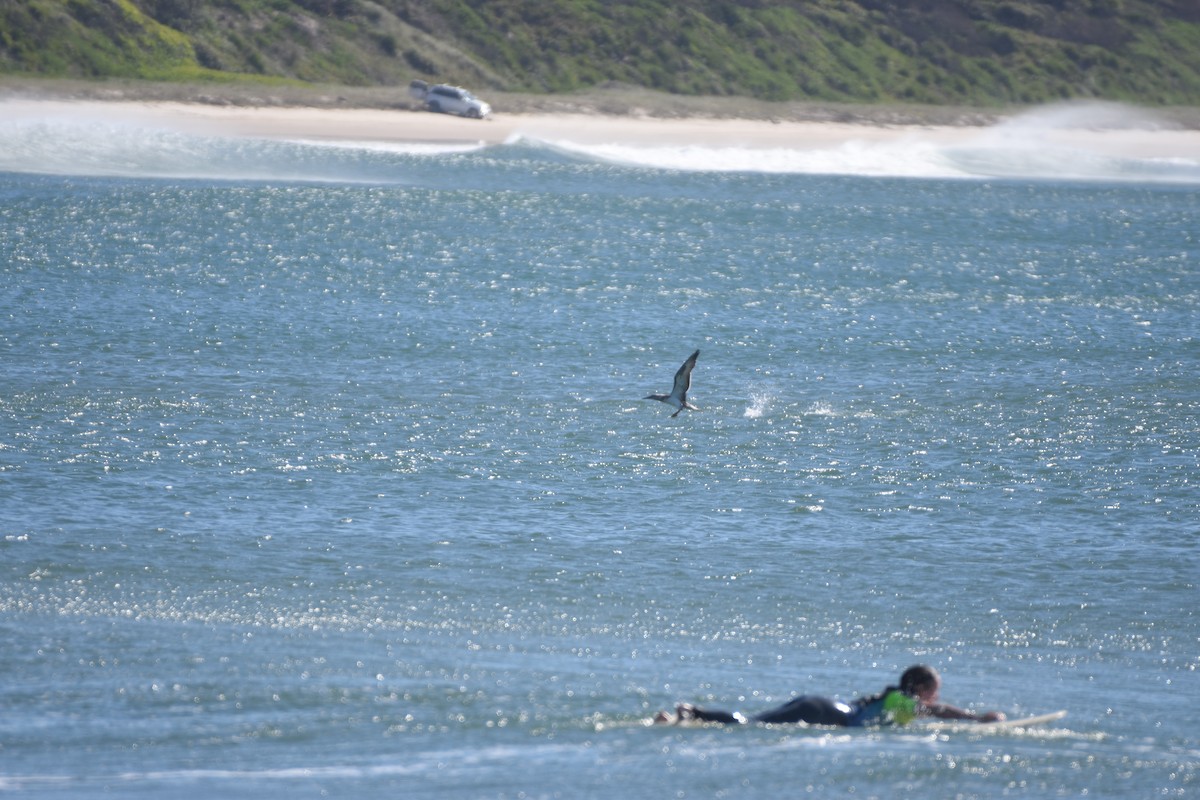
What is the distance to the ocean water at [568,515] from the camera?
12.6m

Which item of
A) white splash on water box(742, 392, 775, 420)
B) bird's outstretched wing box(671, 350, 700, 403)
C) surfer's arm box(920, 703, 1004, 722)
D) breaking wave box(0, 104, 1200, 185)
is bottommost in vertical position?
surfer's arm box(920, 703, 1004, 722)

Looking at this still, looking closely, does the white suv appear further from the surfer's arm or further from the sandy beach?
the surfer's arm

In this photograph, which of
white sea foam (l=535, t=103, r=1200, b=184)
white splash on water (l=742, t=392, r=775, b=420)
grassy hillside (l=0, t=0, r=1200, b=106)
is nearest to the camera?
white splash on water (l=742, t=392, r=775, b=420)

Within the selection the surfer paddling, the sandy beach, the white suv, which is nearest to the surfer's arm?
the surfer paddling

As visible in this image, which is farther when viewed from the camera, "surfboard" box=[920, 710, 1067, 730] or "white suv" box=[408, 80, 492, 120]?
"white suv" box=[408, 80, 492, 120]

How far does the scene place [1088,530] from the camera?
20.2 metres

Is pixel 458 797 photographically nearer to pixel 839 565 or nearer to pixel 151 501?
pixel 839 565

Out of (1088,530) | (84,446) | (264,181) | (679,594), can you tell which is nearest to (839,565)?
(679,594)

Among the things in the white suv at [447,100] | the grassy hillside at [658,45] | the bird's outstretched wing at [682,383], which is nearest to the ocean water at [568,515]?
the bird's outstretched wing at [682,383]

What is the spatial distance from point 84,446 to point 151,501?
9.13 feet

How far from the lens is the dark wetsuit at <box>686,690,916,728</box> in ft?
42.4

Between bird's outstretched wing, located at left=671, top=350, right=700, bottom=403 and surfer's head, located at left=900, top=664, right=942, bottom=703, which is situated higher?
bird's outstretched wing, located at left=671, top=350, right=700, bottom=403

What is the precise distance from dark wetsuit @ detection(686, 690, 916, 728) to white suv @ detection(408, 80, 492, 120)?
184 feet

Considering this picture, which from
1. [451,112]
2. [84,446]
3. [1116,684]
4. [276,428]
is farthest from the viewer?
[451,112]
